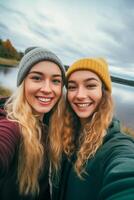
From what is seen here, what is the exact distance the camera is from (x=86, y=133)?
2977 millimetres

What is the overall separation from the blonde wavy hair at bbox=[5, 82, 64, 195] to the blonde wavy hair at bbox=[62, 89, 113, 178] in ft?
0.40

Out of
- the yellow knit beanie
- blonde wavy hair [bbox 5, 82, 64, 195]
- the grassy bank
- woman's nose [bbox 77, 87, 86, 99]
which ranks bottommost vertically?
the grassy bank

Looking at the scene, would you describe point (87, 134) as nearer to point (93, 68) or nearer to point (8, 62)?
point (93, 68)

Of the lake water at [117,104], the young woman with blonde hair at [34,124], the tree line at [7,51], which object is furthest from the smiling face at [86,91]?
the tree line at [7,51]

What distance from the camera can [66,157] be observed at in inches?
122

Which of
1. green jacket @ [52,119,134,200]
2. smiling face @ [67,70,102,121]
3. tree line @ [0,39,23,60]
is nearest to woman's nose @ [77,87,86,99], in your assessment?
smiling face @ [67,70,102,121]

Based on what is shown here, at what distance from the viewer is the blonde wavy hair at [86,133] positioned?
2738mm

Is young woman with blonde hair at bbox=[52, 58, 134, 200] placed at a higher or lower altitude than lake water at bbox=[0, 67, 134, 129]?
higher

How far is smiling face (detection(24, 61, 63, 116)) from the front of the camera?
295 centimetres

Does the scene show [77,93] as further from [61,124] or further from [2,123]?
[2,123]

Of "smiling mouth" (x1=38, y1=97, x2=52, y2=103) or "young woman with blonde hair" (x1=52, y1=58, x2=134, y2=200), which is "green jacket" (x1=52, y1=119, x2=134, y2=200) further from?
"smiling mouth" (x1=38, y1=97, x2=52, y2=103)

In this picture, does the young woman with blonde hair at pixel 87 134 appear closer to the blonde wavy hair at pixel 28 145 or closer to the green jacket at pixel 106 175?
the green jacket at pixel 106 175

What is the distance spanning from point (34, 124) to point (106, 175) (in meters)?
1.14

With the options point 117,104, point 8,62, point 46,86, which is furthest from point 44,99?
point 8,62
